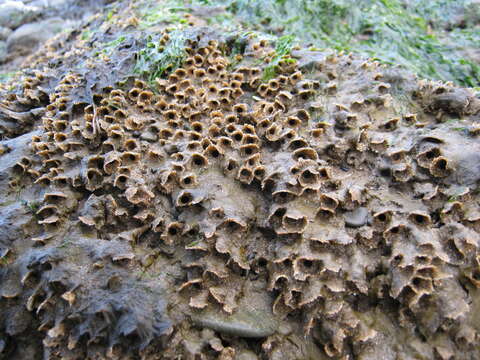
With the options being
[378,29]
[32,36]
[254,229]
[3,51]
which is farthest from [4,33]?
[254,229]

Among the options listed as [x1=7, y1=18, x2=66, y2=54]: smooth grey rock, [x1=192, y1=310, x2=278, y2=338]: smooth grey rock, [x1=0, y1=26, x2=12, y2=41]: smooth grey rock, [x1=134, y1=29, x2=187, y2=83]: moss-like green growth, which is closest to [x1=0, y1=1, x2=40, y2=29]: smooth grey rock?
[x1=0, y1=26, x2=12, y2=41]: smooth grey rock

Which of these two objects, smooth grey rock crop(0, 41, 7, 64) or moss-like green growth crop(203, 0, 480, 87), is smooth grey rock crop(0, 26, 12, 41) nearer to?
smooth grey rock crop(0, 41, 7, 64)

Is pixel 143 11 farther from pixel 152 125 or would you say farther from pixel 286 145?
pixel 286 145

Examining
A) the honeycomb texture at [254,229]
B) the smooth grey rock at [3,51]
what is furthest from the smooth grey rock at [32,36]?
the honeycomb texture at [254,229]

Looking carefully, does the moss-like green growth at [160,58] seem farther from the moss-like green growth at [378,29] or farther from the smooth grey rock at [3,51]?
the smooth grey rock at [3,51]

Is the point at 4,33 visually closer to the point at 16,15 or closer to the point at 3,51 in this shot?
the point at 16,15
